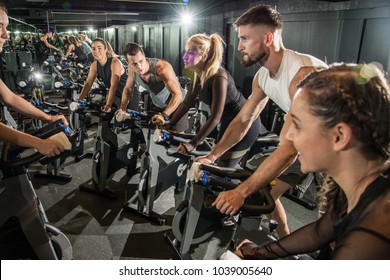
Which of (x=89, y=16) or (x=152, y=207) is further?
(x=89, y=16)

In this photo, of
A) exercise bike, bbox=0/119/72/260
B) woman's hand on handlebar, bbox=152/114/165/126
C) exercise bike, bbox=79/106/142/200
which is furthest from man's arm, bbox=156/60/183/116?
exercise bike, bbox=0/119/72/260

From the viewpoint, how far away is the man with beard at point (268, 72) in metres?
1.37

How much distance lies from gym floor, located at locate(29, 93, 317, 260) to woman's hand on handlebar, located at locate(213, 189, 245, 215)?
0.48m

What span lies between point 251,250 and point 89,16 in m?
15.6

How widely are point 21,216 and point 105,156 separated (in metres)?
1.64

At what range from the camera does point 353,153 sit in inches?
32.4

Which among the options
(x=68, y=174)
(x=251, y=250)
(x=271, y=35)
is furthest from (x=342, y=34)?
(x=68, y=174)

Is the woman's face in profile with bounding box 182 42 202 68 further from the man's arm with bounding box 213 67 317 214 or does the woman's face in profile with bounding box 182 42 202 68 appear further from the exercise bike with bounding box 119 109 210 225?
the man's arm with bounding box 213 67 317 214

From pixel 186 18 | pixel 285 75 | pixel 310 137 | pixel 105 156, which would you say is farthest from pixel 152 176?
pixel 186 18

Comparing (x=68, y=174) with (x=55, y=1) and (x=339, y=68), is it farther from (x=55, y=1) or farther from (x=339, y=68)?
(x=55, y=1)

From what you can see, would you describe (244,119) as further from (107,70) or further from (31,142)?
(107,70)

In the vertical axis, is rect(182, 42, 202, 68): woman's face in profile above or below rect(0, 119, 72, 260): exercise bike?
above

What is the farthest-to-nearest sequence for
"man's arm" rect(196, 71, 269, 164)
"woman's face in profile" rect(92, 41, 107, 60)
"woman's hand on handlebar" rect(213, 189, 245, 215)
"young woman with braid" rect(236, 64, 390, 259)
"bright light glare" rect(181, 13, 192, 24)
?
"bright light glare" rect(181, 13, 192, 24) → "woman's face in profile" rect(92, 41, 107, 60) → "man's arm" rect(196, 71, 269, 164) → "woman's hand on handlebar" rect(213, 189, 245, 215) → "young woman with braid" rect(236, 64, 390, 259)

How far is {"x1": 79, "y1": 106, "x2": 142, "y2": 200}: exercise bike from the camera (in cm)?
319
